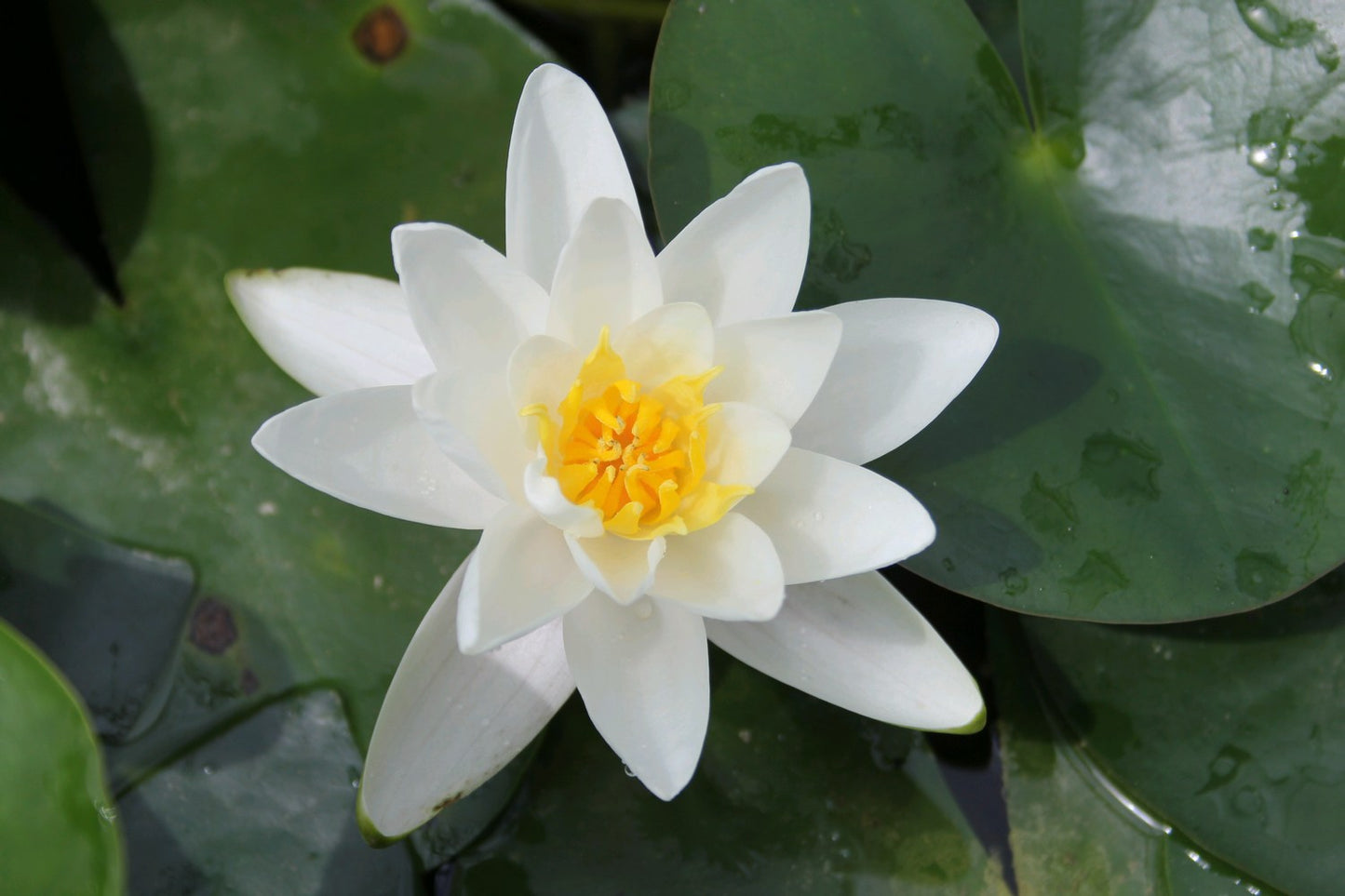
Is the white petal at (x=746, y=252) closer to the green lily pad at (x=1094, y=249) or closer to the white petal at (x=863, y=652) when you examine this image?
the green lily pad at (x=1094, y=249)

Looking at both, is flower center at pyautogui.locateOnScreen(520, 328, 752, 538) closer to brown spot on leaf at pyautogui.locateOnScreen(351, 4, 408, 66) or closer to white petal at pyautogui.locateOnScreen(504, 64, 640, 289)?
white petal at pyautogui.locateOnScreen(504, 64, 640, 289)

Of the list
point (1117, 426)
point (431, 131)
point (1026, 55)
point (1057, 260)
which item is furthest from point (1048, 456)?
point (431, 131)

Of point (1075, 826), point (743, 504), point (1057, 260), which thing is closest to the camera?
point (743, 504)

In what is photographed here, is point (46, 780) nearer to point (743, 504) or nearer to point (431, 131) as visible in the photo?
point (743, 504)

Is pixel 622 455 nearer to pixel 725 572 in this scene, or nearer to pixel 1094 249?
pixel 725 572

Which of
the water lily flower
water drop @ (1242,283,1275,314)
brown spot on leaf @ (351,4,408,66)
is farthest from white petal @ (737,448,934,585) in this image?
brown spot on leaf @ (351,4,408,66)

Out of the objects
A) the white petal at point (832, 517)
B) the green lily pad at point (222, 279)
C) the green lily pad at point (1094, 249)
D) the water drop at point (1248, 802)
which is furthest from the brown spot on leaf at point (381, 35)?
the water drop at point (1248, 802)
